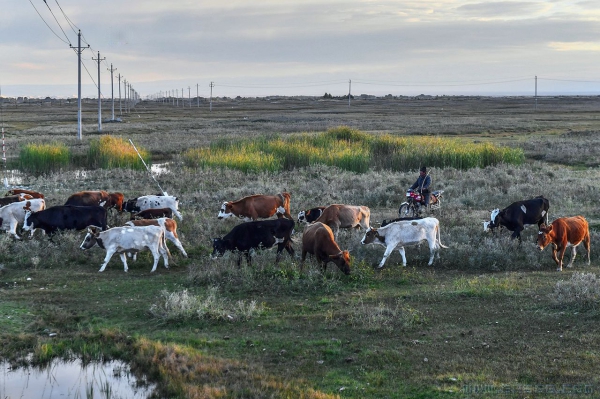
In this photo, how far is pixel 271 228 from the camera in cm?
1515

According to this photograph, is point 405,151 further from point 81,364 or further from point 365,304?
point 81,364

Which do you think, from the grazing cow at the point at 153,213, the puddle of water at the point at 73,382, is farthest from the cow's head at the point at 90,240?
the puddle of water at the point at 73,382

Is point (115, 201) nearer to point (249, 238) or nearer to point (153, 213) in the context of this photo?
point (153, 213)

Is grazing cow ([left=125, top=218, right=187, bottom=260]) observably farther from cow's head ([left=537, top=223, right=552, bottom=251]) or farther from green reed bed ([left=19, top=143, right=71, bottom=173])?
green reed bed ([left=19, top=143, right=71, bottom=173])

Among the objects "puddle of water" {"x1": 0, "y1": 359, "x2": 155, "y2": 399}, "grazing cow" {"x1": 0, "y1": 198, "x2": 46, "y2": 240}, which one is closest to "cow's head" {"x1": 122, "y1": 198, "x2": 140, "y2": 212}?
"grazing cow" {"x1": 0, "y1": 198, "x2": 46, "y2": 240}

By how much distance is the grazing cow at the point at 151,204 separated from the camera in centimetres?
1959

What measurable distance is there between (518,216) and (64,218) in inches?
484

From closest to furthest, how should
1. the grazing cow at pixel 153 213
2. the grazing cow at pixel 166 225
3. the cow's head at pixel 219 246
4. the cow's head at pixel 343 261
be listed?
1. the cow's head at pixel 343 261
2. the cow's head at pixel 219 246
3. the grazing cow at pixel 166 225
4. the grazing cow at pixel 153 213

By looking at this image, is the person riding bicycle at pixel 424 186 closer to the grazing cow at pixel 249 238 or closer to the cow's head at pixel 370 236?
the cow's head at pixel 370 236

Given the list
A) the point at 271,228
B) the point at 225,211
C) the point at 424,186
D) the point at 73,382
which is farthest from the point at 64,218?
the point at 424,186

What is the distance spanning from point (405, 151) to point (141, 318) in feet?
78.2

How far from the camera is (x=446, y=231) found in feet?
60.0

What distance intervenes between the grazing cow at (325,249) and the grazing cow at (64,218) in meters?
6.25

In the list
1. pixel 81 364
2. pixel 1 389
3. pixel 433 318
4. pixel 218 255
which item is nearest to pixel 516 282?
pixel 433 318
